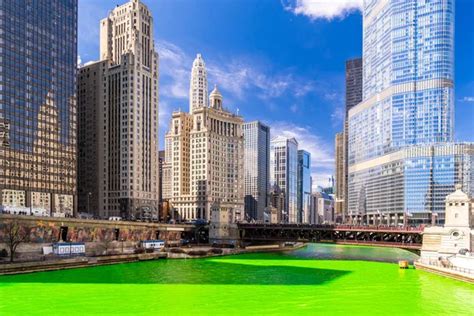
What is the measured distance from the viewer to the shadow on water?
84938 mm

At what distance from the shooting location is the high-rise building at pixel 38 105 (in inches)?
6112

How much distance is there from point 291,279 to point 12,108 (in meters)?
113

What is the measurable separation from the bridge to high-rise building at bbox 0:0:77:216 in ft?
229

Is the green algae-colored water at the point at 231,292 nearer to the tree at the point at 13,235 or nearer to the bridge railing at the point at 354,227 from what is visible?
the tree at the point at 13,235

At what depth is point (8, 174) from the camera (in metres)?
155

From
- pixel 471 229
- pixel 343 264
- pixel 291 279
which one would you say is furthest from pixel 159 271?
pixel 471 229

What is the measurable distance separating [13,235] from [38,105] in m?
75.4

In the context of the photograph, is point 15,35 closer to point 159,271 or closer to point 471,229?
point 159,271

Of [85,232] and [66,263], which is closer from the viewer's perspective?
[66,263]

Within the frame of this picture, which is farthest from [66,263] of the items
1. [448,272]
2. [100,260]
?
[448,272]

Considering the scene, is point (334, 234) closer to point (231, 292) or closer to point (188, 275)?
point (188, 275)

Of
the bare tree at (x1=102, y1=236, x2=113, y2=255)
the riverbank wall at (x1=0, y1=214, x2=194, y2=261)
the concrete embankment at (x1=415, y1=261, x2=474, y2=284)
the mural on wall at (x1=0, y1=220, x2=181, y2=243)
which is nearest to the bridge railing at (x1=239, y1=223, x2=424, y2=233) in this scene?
the concrete embankment at (x1=415, y1=261, x2=474, y2=284)

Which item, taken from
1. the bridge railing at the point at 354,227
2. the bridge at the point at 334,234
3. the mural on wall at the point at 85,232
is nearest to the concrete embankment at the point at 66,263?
the mural on wall at the point at 85,232

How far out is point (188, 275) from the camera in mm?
93938
